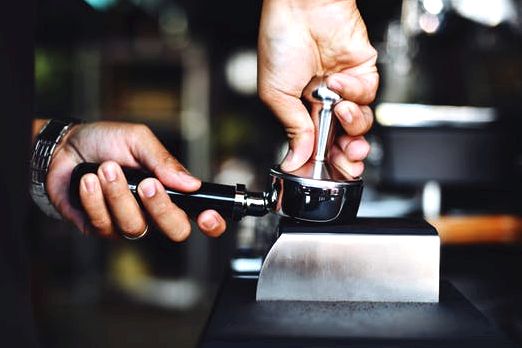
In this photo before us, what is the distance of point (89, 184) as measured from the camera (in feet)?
3.09

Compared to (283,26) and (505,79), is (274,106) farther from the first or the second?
(505,79)

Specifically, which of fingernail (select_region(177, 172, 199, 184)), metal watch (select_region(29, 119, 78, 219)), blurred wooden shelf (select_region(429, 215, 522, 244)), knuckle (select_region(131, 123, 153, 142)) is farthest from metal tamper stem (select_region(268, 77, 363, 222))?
blurred wooden shelf (select_region(429, 215, 522, 244))

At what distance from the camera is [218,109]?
4566 millimetres

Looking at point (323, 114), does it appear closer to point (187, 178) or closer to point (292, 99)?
point (292, 99)

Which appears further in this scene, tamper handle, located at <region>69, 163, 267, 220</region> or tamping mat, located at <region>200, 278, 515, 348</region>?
tamper handle, located at <region>69, 163, 267, 220</region>

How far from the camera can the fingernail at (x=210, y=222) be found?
3.12ft

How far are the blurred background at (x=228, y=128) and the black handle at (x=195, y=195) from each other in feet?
0.71

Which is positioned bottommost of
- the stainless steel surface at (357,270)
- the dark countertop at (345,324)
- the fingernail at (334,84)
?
the dark countertop at (345,324)

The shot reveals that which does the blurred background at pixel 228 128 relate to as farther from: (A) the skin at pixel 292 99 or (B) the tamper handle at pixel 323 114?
(B) the tamper handle at pixel 323 114

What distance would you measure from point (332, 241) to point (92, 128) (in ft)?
1.75

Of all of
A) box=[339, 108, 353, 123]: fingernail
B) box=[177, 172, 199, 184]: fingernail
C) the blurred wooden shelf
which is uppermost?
box=[339, 108, 353, 123]: fingernail

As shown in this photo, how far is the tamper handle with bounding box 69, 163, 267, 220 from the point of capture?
2.83 ft

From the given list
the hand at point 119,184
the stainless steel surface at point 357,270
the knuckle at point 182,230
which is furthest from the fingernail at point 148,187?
the stainless steel surface at point 357,270

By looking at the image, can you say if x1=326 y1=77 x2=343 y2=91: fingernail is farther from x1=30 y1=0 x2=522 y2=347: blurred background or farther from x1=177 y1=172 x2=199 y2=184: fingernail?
x1=30 y1=0 x2=522 y2=347: blurred background
